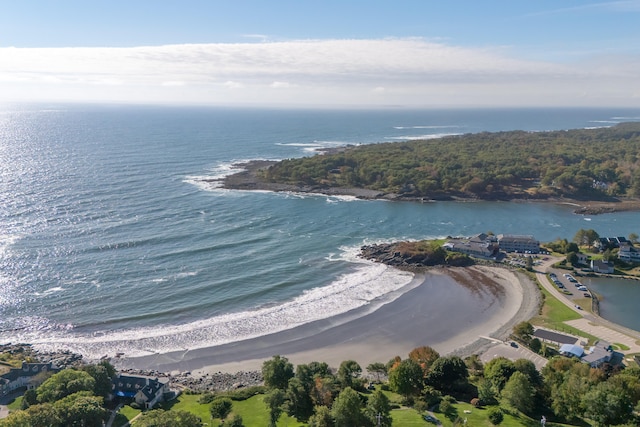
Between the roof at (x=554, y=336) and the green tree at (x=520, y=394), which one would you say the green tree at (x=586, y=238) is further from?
the green tree at (x=520, y=394)

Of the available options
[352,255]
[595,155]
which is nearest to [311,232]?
[352,255]

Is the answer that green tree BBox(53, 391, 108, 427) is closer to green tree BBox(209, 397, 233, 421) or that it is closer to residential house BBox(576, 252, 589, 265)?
green tree BBox(209, 397, 233, 421)

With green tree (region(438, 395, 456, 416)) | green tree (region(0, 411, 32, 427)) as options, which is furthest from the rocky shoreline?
green tree (region(438, 395, 456, 416))

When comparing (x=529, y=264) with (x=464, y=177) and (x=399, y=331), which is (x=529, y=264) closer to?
(x=399, y=331)

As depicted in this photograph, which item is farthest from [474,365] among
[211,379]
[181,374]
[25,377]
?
[25,377]

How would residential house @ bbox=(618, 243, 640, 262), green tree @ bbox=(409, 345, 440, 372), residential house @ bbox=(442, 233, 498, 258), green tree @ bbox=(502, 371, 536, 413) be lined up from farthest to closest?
1. residential house @ bbox=(442, 233, 498, 258)
2. residential house @ bbox=(618, 243, 640, 262)
3. green tree @ bbox=(409, 345, 440, 372)
4. green tree @ bbox=(502, 371, 536, 413)
